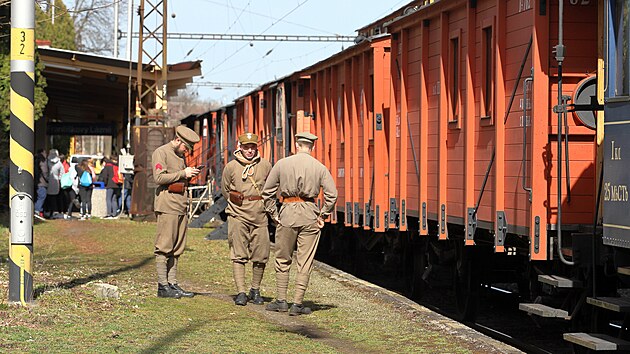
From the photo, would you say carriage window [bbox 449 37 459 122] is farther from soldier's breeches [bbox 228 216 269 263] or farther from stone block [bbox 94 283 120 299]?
stone block [bbox 94 283 120 299]

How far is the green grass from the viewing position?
9953 mm

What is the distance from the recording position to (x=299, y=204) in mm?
12242

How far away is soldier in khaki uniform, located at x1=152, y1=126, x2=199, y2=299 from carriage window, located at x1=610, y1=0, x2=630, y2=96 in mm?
5952

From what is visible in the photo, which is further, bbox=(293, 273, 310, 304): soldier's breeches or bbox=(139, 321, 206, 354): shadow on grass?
bbox=(293, 273, 310, 304): soldier's breeches

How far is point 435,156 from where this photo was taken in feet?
43.8

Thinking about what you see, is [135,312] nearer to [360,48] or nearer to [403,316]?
[403,316]

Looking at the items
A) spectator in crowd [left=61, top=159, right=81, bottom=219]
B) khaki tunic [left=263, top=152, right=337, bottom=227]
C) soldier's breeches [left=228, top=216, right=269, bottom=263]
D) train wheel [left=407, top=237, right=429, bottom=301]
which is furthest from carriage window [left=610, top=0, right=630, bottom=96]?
spectator in crowd [left=61, top=159, right=81, bottom=219]

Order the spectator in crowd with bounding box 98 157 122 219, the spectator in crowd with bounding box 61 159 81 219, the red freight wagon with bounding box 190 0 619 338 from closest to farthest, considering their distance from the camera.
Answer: the red freight wagon with bounding box 190 0 619 338
the spectator in crowd with bounding box 61 159 81 219
the spectator in crowd with bounding box 98 157 122 219

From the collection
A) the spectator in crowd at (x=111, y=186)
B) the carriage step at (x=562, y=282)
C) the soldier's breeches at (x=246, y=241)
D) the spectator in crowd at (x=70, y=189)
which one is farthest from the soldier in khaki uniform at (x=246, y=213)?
the spectator in crowd at (x=111, y=186)

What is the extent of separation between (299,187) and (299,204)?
18 cm

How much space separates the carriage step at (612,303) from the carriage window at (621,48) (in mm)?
1483

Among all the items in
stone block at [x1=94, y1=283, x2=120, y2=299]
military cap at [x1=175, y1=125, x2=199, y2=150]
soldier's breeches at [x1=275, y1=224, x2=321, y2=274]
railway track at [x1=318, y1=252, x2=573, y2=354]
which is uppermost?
military cap at [x1=175, y1=125, x2=199, y2=150]

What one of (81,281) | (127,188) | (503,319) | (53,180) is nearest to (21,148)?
(81,281)

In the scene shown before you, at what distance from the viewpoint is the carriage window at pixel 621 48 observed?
27.4 ft
